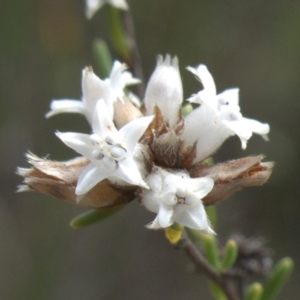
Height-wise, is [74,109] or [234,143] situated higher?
[74,109]

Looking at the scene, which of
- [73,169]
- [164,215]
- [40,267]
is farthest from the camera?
[40,267]

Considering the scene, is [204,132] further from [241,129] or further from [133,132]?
[133,132]

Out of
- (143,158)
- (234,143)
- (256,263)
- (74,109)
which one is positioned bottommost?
(234,143)

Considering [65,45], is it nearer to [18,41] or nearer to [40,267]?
[18,41]

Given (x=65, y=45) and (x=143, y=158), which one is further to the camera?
(x=65, y=45)

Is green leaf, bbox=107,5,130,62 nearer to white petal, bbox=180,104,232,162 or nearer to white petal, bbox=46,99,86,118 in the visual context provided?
white petal, bbox=46,99,86,118

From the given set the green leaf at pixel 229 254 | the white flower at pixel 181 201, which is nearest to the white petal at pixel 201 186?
the white flower at pixel 181 201

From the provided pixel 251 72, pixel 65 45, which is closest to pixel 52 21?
pixel 65 45
